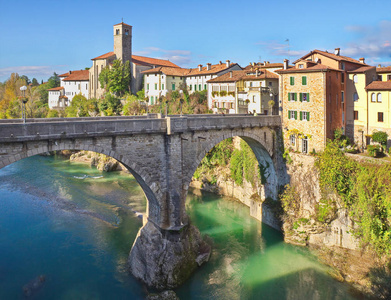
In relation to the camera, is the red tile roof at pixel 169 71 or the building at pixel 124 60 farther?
the building at pixel 124 60

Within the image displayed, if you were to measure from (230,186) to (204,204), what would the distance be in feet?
12.1

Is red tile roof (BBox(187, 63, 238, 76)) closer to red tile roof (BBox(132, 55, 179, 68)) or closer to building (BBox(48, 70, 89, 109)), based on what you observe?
red tile roof (BBox(132, 55, 179, 68))

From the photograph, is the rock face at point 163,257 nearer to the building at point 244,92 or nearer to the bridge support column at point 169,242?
the bridge support column at point 169,242

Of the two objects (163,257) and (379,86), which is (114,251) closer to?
(163,257)

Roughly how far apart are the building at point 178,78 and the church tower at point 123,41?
7.20 m

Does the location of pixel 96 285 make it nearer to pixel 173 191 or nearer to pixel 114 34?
pixel 173 191

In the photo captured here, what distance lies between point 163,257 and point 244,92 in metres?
26.0

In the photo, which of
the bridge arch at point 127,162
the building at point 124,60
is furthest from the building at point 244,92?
the building at point 124,60

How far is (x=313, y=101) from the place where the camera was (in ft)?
87.6

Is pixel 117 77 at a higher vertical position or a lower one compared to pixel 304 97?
higher

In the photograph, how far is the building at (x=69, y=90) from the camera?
7600cm

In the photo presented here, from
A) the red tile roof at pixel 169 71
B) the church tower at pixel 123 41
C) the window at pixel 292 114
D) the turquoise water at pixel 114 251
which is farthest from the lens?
the church tower at pixel 123 41

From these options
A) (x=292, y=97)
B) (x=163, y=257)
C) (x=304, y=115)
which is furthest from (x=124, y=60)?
(x=163, y=257)

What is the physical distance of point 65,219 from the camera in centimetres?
2912
